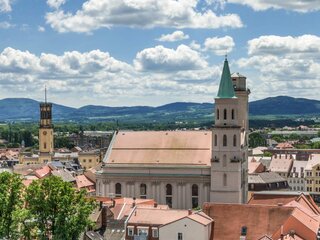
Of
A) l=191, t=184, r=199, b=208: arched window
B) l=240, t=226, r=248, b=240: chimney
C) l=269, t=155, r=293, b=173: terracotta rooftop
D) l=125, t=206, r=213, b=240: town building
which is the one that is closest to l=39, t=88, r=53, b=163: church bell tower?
l=269, t=155, r=293, b=173: terracotta rooftop

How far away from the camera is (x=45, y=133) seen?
177000mm

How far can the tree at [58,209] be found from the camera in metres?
63.2

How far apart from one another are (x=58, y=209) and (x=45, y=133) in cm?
11494

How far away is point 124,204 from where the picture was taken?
8619 cm

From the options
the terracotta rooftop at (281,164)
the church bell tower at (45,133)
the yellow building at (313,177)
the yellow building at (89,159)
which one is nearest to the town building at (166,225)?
A: the yellow building at (313,177)

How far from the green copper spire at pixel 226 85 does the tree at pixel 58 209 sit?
114 ft

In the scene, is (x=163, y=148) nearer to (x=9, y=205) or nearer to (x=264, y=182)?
(x=9, y=205)

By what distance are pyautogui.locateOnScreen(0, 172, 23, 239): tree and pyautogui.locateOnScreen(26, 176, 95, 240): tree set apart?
134 centimetres

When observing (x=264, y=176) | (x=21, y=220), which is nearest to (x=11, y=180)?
(x=21, y=220)

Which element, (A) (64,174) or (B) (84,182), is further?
(B) (84,182)

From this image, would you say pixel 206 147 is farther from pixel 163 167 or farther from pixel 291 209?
pixel 291 209

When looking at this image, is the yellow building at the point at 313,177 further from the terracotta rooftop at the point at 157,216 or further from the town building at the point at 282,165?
the terracotta rooftop at the point at 157,216

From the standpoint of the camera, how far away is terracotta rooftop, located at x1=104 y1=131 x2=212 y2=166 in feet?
317

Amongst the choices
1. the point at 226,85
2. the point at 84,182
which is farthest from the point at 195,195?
the point at 84,182
